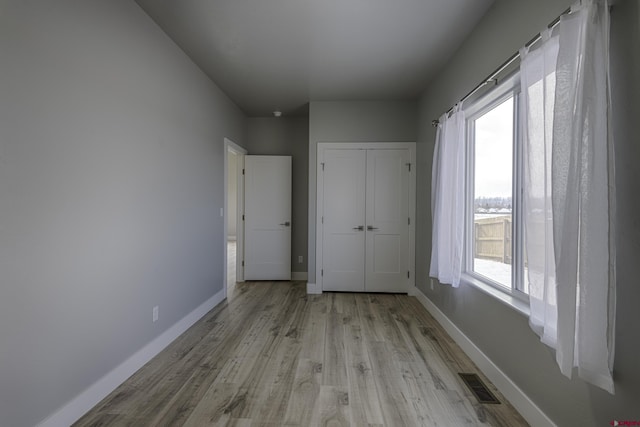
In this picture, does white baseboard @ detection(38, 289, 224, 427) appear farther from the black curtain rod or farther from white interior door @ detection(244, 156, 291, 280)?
the black curtain rod

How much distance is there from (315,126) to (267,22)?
1.96 metres

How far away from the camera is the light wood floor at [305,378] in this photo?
5.89 feet

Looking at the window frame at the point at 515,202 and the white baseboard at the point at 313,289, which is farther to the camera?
Result: the white baseboard at the point at 313,289

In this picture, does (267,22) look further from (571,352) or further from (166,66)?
(571,352)

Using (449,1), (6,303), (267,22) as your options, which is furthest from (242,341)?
(449,1)

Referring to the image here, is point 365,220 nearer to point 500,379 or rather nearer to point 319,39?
point 319,39

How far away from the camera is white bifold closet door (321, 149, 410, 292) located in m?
4.31

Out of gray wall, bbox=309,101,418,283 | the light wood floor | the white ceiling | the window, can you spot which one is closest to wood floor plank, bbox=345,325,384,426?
the light wood floor

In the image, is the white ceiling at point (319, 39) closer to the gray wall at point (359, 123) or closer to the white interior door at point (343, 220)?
the gray wall at point (359, 123)

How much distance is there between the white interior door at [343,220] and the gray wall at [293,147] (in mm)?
848

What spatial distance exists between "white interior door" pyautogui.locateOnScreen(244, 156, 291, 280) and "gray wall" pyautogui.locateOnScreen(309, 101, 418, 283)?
780mm

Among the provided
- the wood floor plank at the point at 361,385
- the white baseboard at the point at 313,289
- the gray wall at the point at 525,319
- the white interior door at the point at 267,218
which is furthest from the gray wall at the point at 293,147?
the gray wall at the point at 525,319

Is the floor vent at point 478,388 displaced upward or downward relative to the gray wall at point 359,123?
downward

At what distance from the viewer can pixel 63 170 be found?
1680 millimetres
